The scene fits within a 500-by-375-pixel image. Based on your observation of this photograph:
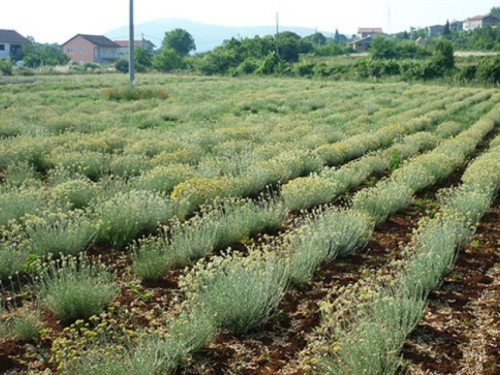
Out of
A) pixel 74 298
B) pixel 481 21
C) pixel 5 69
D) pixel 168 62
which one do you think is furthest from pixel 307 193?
pixel 481 21

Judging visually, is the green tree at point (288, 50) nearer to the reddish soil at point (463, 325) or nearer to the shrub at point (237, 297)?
the reddish soil at point (463, 325)

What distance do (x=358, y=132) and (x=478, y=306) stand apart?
10992mm

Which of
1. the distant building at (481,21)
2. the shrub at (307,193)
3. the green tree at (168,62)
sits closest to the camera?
the shrub at (307,193)

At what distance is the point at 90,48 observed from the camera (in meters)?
102

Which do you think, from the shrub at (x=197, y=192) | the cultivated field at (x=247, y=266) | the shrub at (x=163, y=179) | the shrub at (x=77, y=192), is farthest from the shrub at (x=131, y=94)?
the shrub at (x=197, y=192)

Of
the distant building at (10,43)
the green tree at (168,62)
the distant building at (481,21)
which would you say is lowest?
the green tree at (168,62)

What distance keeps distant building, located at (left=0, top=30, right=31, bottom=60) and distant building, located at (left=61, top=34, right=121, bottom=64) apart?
1562 centimetres

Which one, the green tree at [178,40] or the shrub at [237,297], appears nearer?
the shrub at [237,297]

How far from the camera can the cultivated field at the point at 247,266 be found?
14.6 feet

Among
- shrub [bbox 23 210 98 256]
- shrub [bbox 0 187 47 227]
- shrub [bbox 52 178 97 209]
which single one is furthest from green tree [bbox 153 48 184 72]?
shrub [bbox 23 210 98 256]

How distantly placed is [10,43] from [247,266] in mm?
88935

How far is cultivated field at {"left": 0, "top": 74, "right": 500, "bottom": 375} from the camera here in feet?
14.6

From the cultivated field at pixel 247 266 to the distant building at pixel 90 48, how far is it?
3768 inches

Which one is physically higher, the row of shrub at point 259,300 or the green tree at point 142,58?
the green tree at point 142,58
